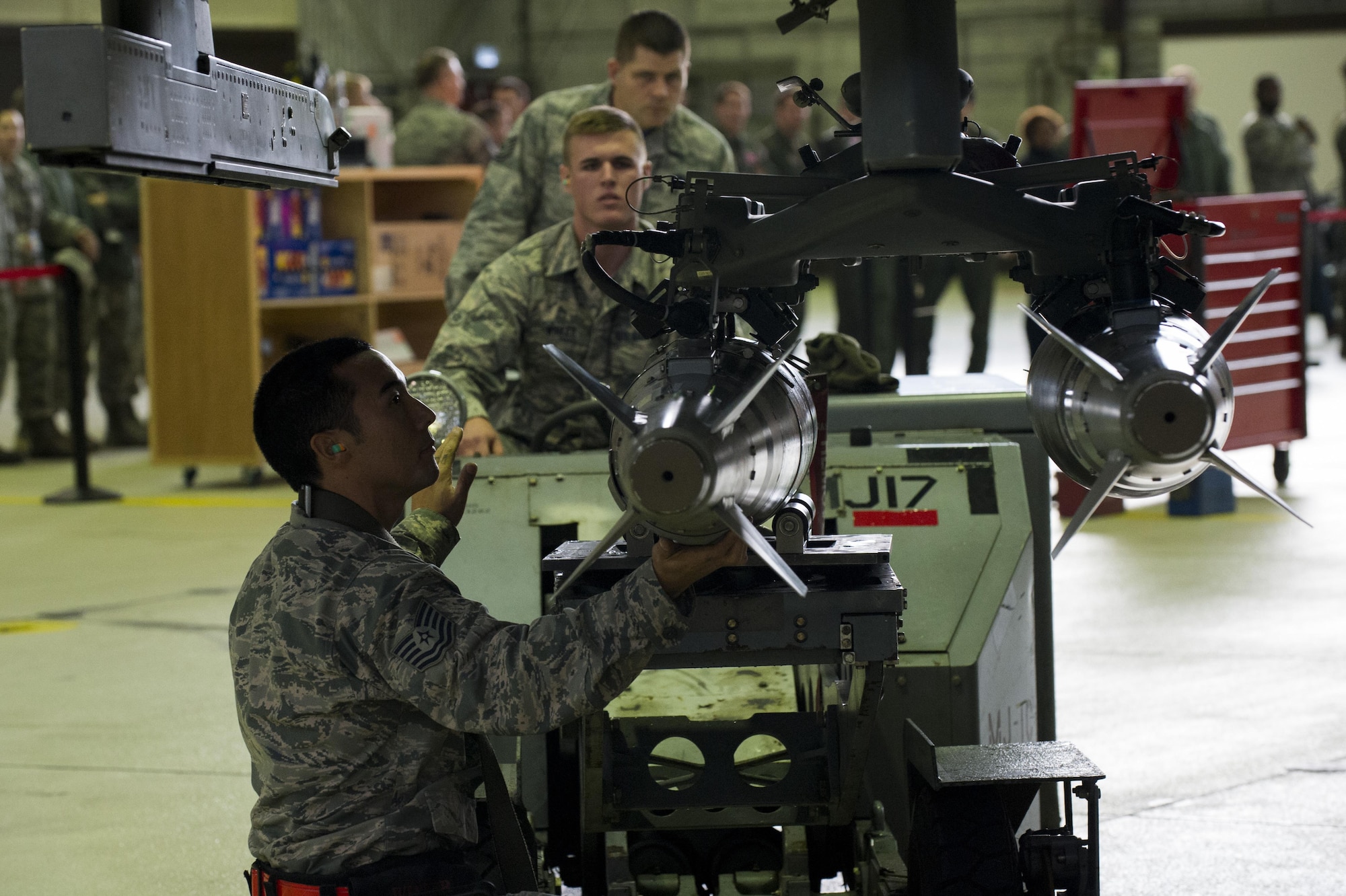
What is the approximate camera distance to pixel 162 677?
5922 millimetres

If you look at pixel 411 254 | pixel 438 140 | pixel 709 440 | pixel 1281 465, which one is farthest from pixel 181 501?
pixel 709 440

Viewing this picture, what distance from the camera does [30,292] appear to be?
1137 cm

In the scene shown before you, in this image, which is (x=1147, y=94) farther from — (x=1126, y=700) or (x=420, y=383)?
(x=420, y=383)

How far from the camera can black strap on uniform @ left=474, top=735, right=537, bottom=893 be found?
8.70ft

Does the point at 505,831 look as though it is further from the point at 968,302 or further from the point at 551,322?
the point at 968,302

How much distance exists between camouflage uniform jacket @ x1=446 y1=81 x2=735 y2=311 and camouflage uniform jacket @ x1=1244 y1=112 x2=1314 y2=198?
1205 centimetres

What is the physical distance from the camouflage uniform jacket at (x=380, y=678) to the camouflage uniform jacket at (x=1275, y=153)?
15.7 m

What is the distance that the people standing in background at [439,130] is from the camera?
1163 centimetres

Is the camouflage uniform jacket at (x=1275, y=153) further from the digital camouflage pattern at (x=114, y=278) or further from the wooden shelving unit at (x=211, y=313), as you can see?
the digital camouflage pattern at (x=114, y=278)

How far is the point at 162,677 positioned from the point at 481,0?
23299 mm

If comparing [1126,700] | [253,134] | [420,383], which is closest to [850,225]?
[253,134]

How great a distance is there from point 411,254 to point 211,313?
166 centimetres

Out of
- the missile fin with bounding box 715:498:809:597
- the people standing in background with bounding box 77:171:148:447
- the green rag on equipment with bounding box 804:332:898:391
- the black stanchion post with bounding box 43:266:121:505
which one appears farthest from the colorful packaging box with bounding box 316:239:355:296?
the missile fin with bounding box 715:498:809:597

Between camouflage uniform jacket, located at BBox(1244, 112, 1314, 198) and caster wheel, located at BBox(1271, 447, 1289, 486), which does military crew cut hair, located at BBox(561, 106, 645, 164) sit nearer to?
caster wheel, located at BBox(1271, 447, 1289, 486)
